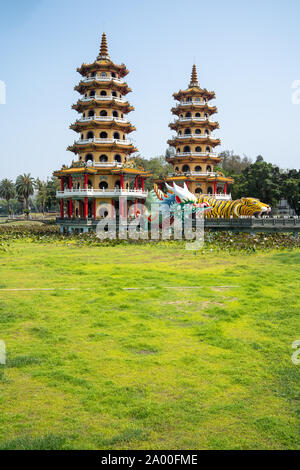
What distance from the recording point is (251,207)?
3503 centimetres

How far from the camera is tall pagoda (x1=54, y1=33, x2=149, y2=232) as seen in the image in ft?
136

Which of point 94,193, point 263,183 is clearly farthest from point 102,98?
point 263,183

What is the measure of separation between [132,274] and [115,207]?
2763 centimetres

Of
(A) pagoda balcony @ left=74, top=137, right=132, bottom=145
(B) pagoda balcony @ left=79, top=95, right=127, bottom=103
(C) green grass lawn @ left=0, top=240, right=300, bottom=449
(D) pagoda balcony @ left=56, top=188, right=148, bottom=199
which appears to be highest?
(B) pagoda balcony @ left=79, top=95, right=127, bottom=103

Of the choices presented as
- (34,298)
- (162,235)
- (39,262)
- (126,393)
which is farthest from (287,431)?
(162,235)

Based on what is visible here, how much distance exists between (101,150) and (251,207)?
703 inches

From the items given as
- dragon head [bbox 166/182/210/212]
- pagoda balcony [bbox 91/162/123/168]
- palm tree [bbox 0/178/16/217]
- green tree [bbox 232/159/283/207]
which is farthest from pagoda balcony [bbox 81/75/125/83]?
palm tree [bbox 0/178/16/217]

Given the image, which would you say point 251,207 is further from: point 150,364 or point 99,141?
point 150,364

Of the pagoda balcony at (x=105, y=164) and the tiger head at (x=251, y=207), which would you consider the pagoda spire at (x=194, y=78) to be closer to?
the pagoda balcony at (x=105, y=164)

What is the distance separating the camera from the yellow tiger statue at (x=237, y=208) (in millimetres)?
35000

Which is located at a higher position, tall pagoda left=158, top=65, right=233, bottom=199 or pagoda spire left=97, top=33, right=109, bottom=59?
pagoda spire left=97, top=33, right=109, bottom=59

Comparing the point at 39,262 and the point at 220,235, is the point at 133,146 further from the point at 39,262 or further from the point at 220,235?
the point at 39,262

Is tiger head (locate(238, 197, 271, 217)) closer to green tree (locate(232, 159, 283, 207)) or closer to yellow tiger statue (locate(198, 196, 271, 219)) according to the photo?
yellow tiger statue (locate(198, 196, 271, 219))

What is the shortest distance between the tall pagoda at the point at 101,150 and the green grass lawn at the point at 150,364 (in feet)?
88.3
